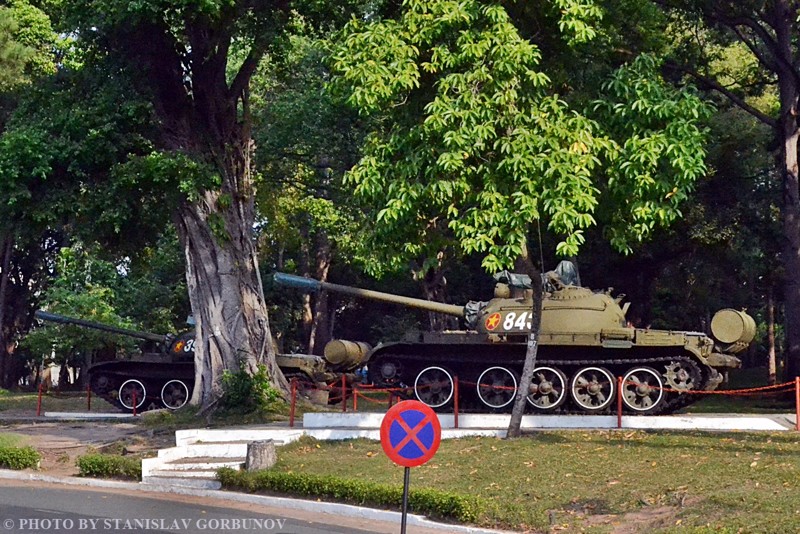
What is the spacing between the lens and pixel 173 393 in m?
28.7

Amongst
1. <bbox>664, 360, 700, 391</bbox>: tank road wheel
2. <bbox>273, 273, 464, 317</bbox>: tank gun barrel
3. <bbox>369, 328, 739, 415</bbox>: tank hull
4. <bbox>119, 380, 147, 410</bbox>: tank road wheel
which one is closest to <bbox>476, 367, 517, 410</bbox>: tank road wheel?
<bbox>369, 328, 739, 415</bbox>: tank hull

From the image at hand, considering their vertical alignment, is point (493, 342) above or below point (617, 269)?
below

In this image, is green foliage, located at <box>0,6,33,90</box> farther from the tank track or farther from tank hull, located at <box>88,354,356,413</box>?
the tank track

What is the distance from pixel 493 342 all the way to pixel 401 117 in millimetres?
6030

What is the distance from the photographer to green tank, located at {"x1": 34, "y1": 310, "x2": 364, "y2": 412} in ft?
88.9

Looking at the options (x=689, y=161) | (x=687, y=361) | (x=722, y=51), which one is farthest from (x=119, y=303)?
(x=689, y=161)

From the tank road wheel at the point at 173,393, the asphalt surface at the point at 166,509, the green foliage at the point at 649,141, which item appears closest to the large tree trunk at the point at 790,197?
the green foliage at the point at 649,141

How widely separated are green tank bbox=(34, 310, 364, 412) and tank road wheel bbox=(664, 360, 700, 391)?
Answer: 943cm

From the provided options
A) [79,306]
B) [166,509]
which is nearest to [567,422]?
[166,509]

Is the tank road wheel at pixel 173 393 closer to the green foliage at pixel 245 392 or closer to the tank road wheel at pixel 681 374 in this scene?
the green foliage at pixel 245 392

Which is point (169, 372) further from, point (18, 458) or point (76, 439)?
point (18, 458)

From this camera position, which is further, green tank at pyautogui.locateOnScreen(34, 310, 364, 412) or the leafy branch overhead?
green tank at pyautogui.locateOnScreen(34, 310, 364, 412)

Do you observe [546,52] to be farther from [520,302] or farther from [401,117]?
[520,302]

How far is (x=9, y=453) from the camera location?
17359 millimetres
